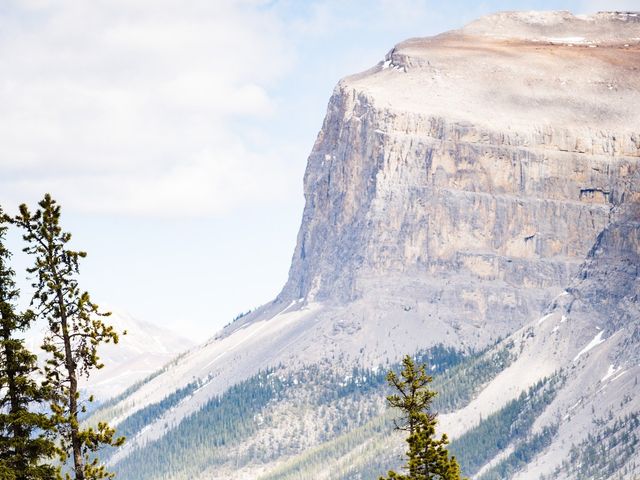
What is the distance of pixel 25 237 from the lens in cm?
4888

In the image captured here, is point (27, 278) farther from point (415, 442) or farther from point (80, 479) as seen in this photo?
point (415, 442)

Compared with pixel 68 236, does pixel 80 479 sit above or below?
below

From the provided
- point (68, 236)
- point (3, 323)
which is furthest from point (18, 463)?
point (68, 236)

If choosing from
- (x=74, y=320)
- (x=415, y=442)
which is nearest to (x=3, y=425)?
(x=74, y=320)

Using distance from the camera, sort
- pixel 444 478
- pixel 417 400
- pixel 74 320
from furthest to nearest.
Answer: pixel 417 400
pixel 444 478
pixel 74 320

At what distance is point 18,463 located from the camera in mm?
49281

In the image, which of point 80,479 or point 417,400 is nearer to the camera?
point 80,479

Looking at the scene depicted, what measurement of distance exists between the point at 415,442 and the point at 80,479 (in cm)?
1205

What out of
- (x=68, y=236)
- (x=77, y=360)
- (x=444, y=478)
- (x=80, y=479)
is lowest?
(x=444, y=478)

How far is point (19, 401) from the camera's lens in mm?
49125

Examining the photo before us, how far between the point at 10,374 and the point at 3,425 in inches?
65.0

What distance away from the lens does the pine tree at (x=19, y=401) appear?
4853cm

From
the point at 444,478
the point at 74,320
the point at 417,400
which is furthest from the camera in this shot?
the point at 417,400

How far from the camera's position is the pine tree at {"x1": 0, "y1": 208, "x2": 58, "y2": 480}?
159 ft
